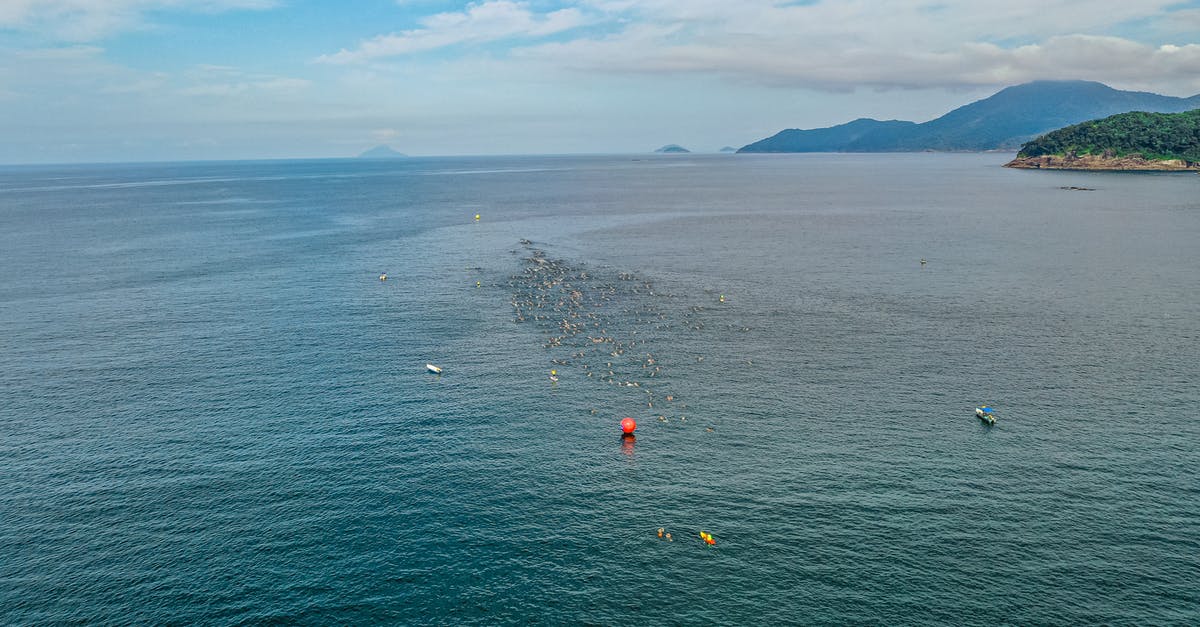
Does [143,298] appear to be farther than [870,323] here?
Yes

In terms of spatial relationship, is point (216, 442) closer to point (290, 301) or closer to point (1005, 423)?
point (290, 301)

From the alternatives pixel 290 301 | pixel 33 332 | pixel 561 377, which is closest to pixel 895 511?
pixel 561 377

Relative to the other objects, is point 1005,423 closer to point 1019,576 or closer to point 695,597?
point 1019,576

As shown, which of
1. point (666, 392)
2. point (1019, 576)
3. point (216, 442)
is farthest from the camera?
point (666, 392)

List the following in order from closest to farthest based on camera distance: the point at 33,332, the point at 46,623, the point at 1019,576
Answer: the point at 46,623 < the point at 1019,576 < the point at 33,332

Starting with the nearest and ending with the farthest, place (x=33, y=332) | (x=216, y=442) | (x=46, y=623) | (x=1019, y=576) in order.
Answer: (x=46, y=623)
(x=1019, y=576)
(x=216, y=442)
(x=33, y=332)

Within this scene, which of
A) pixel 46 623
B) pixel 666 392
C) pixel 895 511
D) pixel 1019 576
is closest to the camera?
pixel 46 623

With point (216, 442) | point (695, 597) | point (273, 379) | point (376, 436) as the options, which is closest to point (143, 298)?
point (273, 379)

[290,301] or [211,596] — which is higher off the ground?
[290,301]

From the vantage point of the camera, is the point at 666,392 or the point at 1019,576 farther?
the point at 666,392
